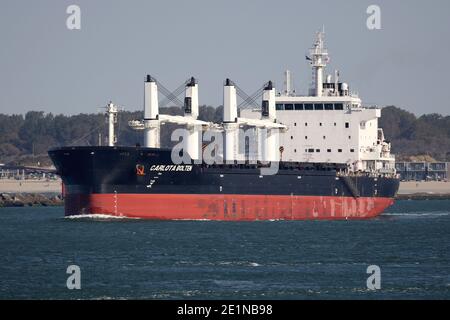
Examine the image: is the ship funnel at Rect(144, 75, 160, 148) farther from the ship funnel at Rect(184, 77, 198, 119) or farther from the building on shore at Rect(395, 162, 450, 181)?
the building on shore at Rect(395, 162, 450, 181)

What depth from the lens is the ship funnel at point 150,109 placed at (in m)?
55.8

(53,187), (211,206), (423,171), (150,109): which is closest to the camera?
(211,206)

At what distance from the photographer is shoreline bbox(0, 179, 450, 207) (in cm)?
9078

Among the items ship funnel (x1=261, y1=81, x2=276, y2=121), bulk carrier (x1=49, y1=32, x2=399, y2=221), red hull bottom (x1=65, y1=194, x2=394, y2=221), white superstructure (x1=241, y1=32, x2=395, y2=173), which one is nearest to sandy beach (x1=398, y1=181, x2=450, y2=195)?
bulk carrier (x1=49, y1=32, x2=399, y2=221)

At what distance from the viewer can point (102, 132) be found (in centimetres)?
15825

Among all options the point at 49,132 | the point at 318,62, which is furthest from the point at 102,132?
the point at 318,62

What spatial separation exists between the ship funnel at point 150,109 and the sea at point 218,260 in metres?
4.87

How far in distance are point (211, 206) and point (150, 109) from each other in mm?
5315

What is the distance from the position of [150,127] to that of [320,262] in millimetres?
19913

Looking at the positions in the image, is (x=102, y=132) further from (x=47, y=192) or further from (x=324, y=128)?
(x=324, y=128)

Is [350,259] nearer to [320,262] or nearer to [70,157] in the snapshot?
[320,262]

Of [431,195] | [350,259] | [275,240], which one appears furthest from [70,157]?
[431,195]

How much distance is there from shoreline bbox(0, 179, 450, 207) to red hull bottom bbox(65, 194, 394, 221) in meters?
34.0

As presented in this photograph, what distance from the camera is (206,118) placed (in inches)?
6437
